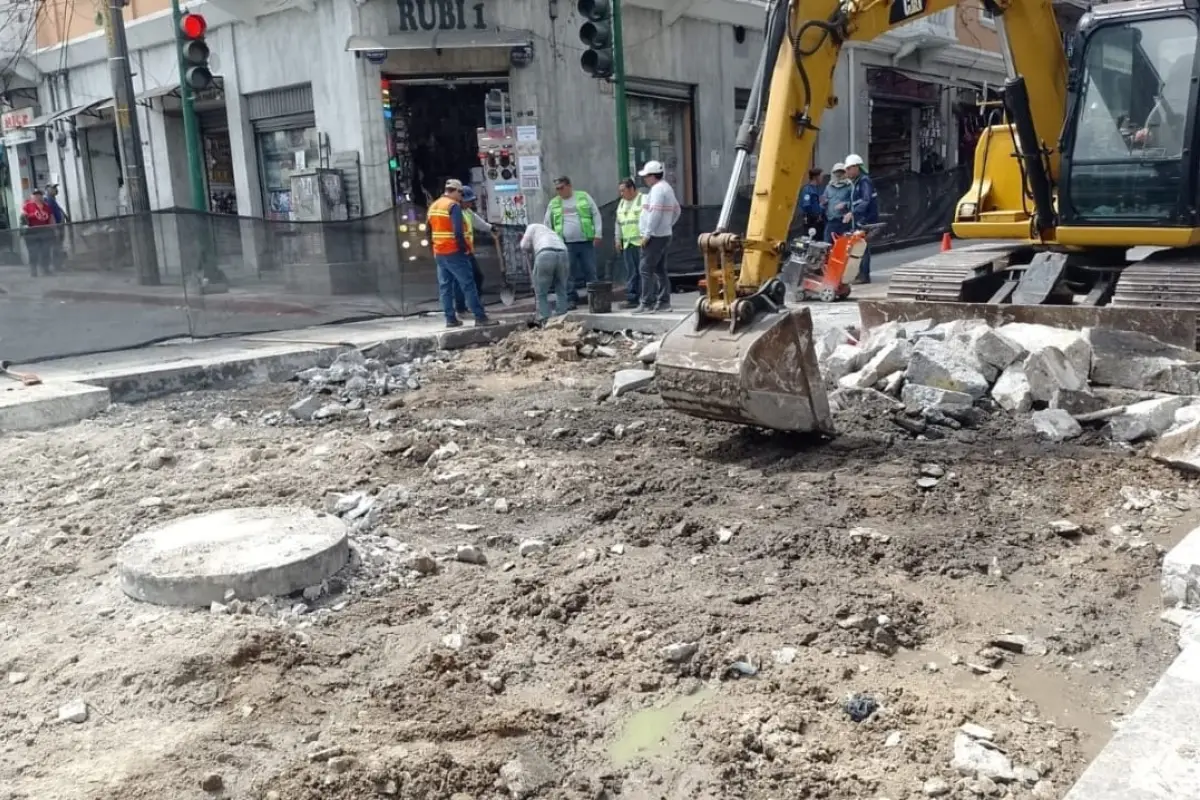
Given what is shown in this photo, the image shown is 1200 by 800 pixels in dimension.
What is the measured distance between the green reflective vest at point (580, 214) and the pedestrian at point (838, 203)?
3.37 meters

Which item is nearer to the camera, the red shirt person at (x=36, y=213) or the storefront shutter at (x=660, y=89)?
the storefront shutter at (x=660, y=89)

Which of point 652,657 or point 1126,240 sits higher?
point 1126,240

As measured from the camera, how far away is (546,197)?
16.7 m

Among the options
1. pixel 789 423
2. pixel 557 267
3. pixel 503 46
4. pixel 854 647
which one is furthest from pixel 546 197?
pixel 854 647

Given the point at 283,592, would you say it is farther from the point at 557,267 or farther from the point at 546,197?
the point at 546,197

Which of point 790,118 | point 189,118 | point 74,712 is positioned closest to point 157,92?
point 189,118

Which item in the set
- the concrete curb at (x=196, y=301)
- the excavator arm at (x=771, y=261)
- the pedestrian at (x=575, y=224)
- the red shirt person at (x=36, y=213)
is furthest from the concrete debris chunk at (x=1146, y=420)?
the red shirt person at (x=36, y=213)

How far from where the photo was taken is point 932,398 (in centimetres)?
720

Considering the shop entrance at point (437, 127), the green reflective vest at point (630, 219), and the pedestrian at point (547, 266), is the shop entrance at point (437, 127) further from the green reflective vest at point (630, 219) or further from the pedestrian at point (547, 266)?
the pedestrian at point (547, 266)

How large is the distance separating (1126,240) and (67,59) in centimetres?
2074

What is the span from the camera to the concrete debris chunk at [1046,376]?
7184 mm

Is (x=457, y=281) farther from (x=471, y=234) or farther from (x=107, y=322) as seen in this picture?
(x=107, y=322)

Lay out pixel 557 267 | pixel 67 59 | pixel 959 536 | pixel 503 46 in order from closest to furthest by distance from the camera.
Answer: pixel 959 536 → pixel 557 267 → pixel 503 46 → pixel 67 59

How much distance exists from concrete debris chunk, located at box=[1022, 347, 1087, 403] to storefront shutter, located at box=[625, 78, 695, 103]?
458 inches
